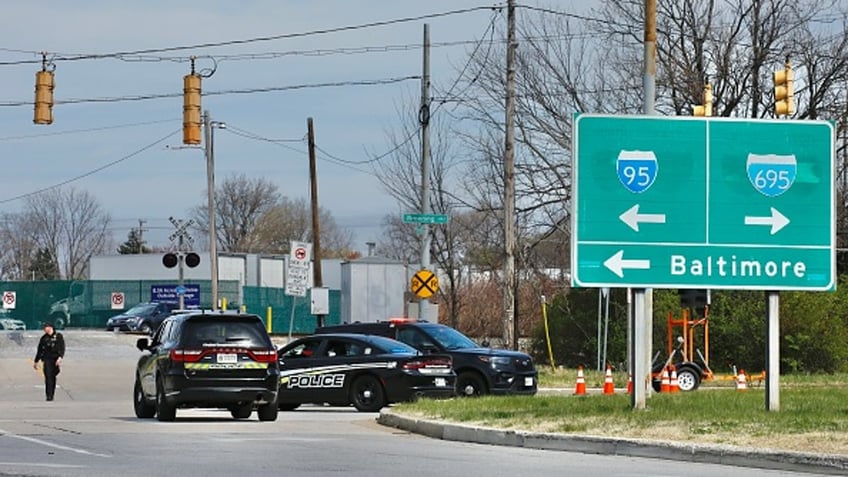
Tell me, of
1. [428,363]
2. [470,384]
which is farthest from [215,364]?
[470,384]

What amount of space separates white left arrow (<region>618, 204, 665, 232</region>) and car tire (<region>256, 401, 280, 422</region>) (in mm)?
6730

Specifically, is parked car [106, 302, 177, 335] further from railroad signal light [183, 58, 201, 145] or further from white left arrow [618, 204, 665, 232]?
white left arrow [618, 204, 665, 232]

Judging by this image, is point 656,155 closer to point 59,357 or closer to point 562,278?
point 59,357

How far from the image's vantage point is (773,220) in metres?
20.7

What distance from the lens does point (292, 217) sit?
134 metres

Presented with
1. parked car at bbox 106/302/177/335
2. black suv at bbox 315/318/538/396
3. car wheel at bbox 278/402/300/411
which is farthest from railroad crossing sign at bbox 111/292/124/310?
car wheel at bbox 278/402/300/411

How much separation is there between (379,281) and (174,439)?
60693 mm

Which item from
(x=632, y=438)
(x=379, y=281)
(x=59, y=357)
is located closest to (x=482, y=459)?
(x=632, y=438)

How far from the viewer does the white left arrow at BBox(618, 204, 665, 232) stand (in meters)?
20.5

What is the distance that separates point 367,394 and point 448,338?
3.59m

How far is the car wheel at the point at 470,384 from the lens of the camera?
29453 mm

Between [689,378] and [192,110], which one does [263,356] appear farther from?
[689,378]

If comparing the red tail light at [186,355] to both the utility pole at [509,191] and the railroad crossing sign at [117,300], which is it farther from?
the railroad crossing sign at [117,300]

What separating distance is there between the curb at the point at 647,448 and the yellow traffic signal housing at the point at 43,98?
11.1m
